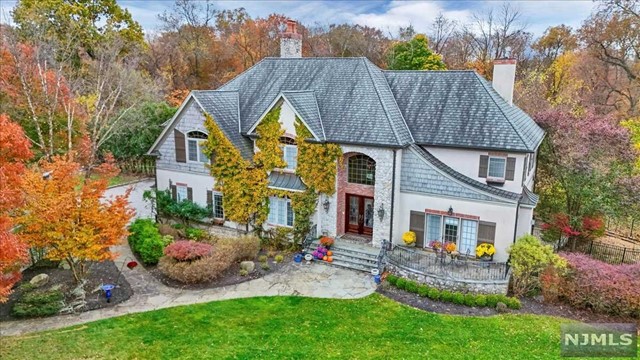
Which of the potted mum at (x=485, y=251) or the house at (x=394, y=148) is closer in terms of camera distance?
the potted mum at (x=485, y=251)

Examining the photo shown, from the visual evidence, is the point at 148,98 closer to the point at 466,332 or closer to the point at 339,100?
the point at 339,100

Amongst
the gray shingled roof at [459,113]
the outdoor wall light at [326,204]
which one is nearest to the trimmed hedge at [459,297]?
the outdoor wall light at [326,204]

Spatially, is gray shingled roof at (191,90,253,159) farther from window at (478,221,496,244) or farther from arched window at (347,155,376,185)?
window at (478,221,496,244)

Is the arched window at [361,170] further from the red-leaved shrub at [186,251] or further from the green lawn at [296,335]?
the red-leaved shrub at [186,251]

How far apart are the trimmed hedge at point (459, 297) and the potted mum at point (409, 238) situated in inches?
113

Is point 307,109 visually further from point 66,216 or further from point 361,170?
point 66,216

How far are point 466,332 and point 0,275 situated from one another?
16.2m

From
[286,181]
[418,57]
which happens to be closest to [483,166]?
[286,181]

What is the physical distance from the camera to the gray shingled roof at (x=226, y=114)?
2356 cm

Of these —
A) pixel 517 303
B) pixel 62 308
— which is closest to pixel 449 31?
pixel 517 303

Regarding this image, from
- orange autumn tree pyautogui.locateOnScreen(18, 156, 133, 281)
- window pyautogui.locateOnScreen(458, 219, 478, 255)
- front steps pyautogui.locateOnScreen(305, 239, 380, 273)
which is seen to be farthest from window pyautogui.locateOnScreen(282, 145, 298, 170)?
window pyautogui.locateOnScreen(458, 219, 478, 255)

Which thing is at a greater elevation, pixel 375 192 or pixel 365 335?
pixel 375 192

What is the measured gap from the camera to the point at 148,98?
38.6 meters

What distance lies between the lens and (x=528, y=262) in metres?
17.7
